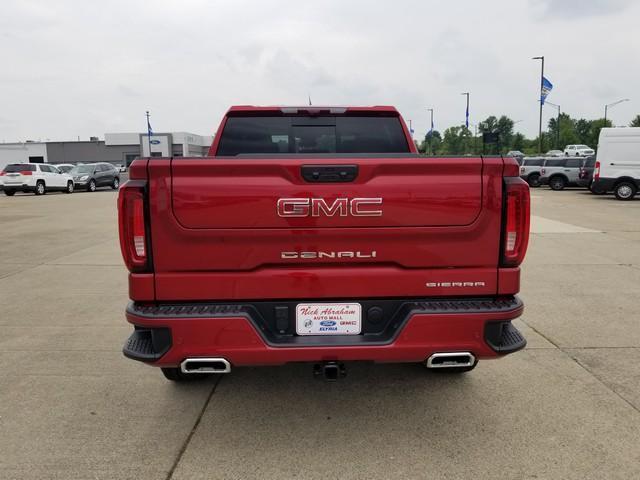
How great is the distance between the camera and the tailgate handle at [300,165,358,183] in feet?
8.67

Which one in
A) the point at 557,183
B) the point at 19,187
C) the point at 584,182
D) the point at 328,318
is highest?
the point at 328,318

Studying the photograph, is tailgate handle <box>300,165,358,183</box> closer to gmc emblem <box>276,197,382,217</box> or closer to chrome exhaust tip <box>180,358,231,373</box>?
gmc emblem <box>276,197,382,217</box>

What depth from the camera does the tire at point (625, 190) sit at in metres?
19.7

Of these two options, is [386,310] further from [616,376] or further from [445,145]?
[445,145]

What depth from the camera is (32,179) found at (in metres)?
26.1

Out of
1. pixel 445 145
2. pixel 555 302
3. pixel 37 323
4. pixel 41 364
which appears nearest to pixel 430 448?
pixel 41 364

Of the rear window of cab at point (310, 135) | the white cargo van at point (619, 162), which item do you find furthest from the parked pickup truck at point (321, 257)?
the white cargo van at point (619, 162)

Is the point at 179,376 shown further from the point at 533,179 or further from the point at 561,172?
the point at 533,179

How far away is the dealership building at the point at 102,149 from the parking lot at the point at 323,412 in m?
76.8

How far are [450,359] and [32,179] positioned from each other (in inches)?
1103

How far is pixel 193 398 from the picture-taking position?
3623mm

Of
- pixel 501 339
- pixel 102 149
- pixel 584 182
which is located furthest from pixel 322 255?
pixel 102 149

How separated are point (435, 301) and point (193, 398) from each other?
6.19 ft

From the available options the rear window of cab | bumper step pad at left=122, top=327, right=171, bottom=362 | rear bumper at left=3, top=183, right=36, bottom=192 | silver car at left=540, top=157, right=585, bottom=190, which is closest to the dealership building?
rear bumper at left=3, top=183, right=36, bottom=192
